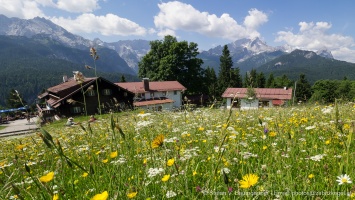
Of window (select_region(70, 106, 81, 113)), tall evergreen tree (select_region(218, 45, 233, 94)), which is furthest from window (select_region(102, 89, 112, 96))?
tall evergreen tree (select_region(218, 45, 233, 94))

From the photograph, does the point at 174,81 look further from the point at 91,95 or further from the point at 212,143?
the point at 212,143

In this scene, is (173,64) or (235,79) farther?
(235,79)

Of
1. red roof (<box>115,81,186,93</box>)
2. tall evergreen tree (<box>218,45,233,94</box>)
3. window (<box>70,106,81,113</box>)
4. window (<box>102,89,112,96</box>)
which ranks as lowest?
window (<box>70,106,81,113</box>)

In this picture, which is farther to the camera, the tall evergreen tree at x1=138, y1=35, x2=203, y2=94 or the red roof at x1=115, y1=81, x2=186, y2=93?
the tall evergreen tree at x1=138, y1=35, x2=203, y2=94

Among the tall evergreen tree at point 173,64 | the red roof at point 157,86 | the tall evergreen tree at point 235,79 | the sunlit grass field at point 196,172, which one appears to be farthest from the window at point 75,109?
the tall evergreen tree at point 235,79

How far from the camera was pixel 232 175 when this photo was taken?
2.67 metres

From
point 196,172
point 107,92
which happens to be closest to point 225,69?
point 107,92

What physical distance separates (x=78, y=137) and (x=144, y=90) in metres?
39.8

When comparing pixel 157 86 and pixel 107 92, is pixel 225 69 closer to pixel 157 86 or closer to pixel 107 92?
pixel 157 86

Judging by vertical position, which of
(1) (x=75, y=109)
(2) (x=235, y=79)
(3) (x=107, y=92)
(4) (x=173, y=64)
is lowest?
(1) (x=75, y=109)

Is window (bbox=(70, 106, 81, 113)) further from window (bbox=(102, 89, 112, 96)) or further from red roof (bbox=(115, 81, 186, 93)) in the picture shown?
red roof (bbox=(115, 81, 186, 93))

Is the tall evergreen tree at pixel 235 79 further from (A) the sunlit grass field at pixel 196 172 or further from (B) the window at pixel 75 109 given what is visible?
(A) the sunlit grass field at pixel 196 172

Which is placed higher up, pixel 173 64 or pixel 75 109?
pixel 173 64

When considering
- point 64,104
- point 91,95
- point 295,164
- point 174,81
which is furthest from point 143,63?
point 295,164
